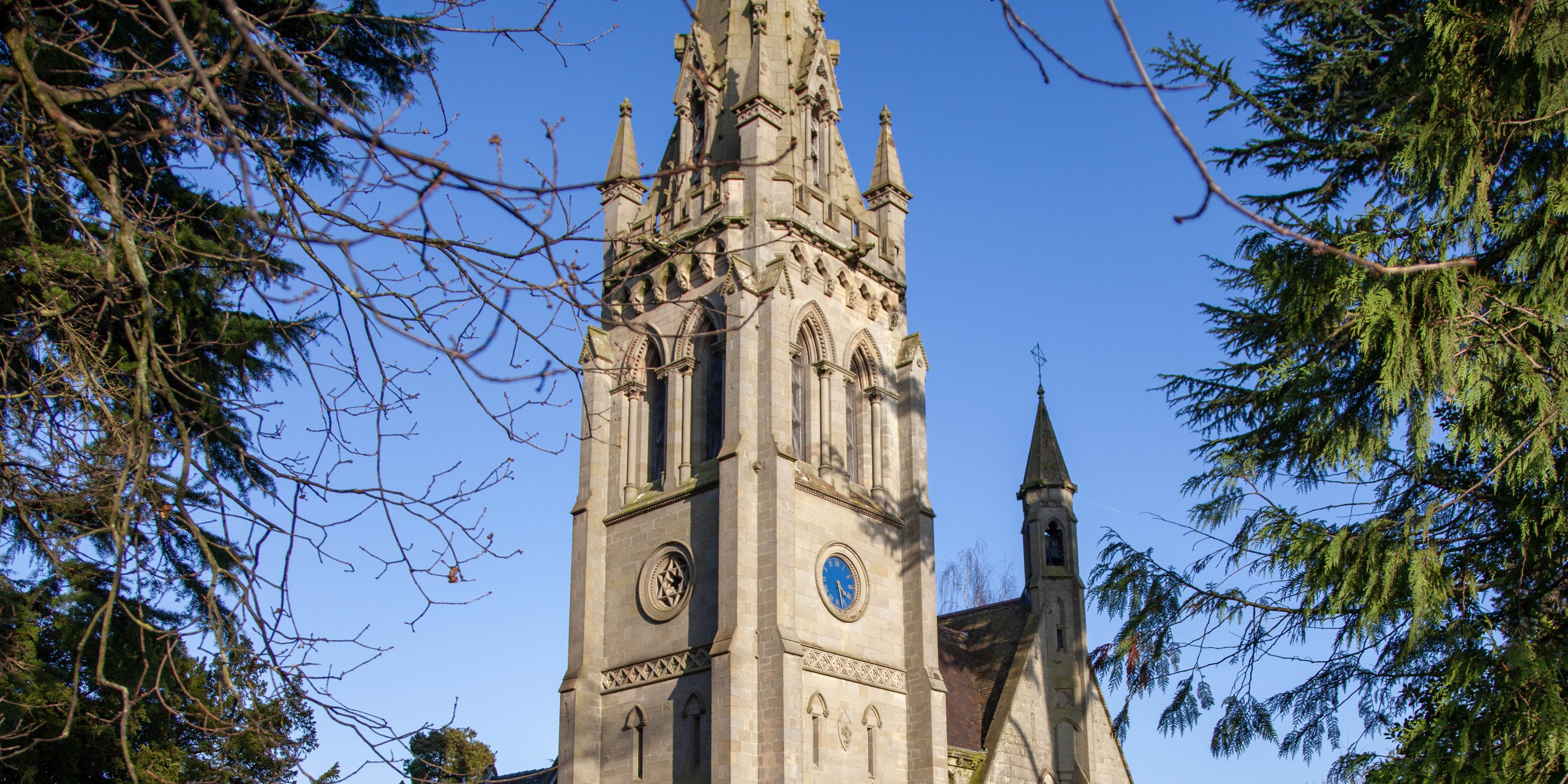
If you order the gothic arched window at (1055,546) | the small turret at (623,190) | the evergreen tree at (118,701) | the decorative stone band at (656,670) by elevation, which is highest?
the small turret at (623,190)

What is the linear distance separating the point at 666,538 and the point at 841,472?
11.5ft

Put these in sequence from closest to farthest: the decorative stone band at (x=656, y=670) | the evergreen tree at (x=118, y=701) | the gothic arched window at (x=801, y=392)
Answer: the evergreen tree at (x=118, y=701) < the decorative stone band at (x=656, y=670) < the gothic arched window at (x=801, y=392)

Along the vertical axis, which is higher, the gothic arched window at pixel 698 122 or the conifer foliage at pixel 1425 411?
the gothic arched window at pixel 698 122

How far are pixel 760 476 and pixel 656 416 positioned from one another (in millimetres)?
4091

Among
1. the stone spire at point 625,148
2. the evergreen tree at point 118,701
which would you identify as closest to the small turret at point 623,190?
the stone spire at point 625,148

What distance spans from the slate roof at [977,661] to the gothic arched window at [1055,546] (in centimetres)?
106

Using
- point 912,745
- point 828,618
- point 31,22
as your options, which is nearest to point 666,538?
point 828,618

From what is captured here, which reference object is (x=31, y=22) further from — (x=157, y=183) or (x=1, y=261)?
(x=157, y=183)

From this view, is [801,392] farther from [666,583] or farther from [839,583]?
[666,583]

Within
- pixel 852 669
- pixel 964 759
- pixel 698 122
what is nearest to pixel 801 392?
pixel 852 669

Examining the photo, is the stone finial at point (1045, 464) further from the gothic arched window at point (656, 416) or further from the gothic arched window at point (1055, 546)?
the gothic arched window at point (656, 416)

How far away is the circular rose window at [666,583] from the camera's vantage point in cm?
2105

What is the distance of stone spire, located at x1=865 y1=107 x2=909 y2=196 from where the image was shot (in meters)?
25.8

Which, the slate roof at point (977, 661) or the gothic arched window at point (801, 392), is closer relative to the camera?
the gothic arched window at point (801, 392)
